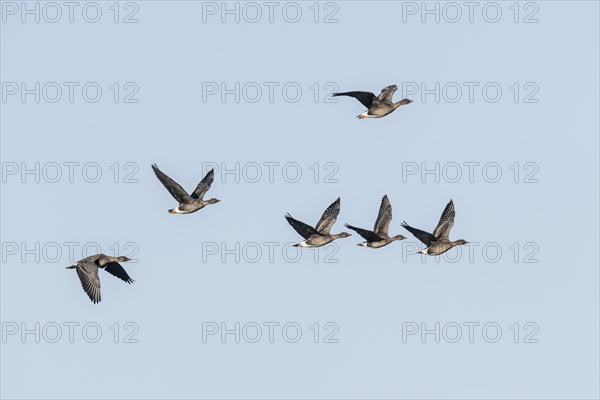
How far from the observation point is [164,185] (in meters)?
92.4

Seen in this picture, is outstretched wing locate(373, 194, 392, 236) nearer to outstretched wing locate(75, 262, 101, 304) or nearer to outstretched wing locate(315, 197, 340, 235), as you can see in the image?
outstretched wing locate(315, 197, 340, 235)

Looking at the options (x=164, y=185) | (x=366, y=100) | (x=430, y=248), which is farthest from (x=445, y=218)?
(x=164, y=185)

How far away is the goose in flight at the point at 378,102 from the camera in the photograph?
306ft

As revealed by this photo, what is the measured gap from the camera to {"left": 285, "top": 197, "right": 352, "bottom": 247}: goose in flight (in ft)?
314

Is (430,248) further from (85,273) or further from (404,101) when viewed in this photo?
(85,273)

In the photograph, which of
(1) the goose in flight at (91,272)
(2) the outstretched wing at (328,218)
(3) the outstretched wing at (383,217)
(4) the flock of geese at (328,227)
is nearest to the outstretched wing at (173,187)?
(4) the flock of geese at (328,227)

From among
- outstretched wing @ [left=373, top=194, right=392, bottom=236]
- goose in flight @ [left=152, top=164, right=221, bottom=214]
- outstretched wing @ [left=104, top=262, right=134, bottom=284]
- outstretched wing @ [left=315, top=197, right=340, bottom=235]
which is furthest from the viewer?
outstretched wing @ [left=373, top=194, right=392, bottom=236]

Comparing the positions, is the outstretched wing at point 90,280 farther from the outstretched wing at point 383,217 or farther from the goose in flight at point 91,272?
the outstretched wing at point 383,217

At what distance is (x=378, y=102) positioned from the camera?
93.4m

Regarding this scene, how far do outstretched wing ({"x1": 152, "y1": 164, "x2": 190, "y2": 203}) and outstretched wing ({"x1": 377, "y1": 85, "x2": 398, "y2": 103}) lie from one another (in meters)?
10.5

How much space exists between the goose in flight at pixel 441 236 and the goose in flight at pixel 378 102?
6.14 metres

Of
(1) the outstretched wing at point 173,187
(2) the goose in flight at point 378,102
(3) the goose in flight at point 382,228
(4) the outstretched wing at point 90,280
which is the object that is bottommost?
(4) the outstretched wing at point 90,280

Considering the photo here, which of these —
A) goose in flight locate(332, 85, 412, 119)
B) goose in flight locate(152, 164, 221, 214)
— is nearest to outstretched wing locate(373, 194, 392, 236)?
goose in flight locate(332, 85, 412, 119)

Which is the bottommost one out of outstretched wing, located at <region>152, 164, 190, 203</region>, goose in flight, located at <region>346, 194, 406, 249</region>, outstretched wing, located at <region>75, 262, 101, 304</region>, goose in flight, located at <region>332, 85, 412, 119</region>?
outstretched wing, located at <region>75, 262, 101, 304</region>
